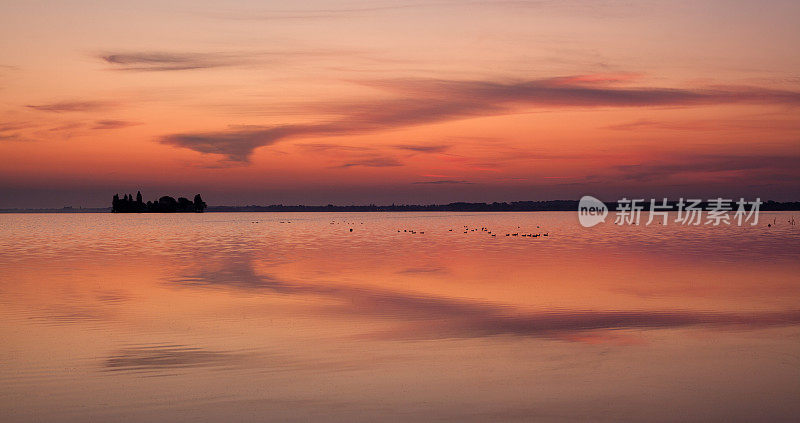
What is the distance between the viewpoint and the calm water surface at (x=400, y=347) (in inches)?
427

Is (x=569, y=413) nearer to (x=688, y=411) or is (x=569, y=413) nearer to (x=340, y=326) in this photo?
(x=688, y=411)

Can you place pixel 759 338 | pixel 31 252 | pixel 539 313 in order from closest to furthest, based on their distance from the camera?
pixel 759 338, pixel 539 313, pixel 31 252

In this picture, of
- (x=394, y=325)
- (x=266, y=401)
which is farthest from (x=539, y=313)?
(x=266, y=401)

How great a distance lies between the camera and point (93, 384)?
472 inches

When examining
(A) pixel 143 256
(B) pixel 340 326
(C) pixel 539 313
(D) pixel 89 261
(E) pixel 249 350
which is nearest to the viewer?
(E) pixel 249 350

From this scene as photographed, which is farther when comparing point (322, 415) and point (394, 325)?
point (394, 325)

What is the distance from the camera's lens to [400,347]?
15.1 metres

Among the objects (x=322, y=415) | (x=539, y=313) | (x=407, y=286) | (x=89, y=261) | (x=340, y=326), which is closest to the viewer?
(x=322, y=415)

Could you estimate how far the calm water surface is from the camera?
427 inches

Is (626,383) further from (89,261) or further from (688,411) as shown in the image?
(89,261)

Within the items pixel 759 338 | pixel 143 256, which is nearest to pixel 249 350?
pixel 759 338

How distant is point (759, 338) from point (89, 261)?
33.6 metres

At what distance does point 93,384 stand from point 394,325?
7.73 metres

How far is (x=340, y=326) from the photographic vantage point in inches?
703
